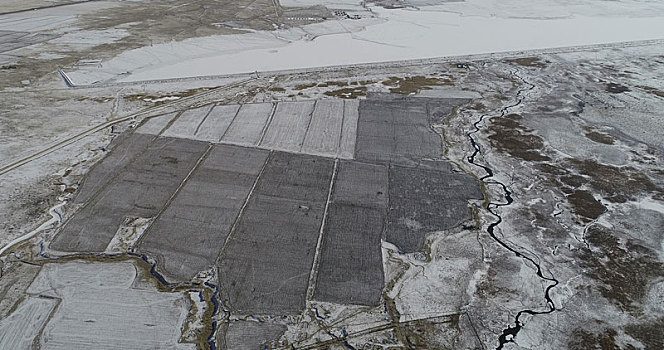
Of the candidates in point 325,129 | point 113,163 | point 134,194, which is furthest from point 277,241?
point 113,163

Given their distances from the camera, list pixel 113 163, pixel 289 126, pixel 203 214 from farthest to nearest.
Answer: pixel 289 126
pixel 113 163
pixel 203 214

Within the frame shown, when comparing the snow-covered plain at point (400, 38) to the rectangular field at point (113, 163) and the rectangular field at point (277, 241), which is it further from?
the rectangular field at point (277, 241)

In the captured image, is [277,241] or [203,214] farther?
[203,214]

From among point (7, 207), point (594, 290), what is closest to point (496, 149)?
point (594, 290)

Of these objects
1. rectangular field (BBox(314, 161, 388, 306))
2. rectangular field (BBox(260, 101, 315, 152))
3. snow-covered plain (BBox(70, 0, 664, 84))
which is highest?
snow-covered plain (BBox(70, 0, 664, 84))

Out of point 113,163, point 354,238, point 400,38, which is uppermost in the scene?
point 400,38

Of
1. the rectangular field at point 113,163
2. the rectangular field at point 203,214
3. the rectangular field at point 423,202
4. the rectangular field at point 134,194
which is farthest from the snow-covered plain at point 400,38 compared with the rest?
the rectangular field at point 423,202

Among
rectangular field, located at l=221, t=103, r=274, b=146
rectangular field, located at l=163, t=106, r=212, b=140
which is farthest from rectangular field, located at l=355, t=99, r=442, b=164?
rectangular field, located at l=163, t=106, r=212, b=140

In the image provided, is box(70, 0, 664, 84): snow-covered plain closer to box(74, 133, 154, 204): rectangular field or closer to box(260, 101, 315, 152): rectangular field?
box(260, 101, 315, 152): rectangular field

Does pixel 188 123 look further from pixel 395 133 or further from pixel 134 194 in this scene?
pixel 395 133
